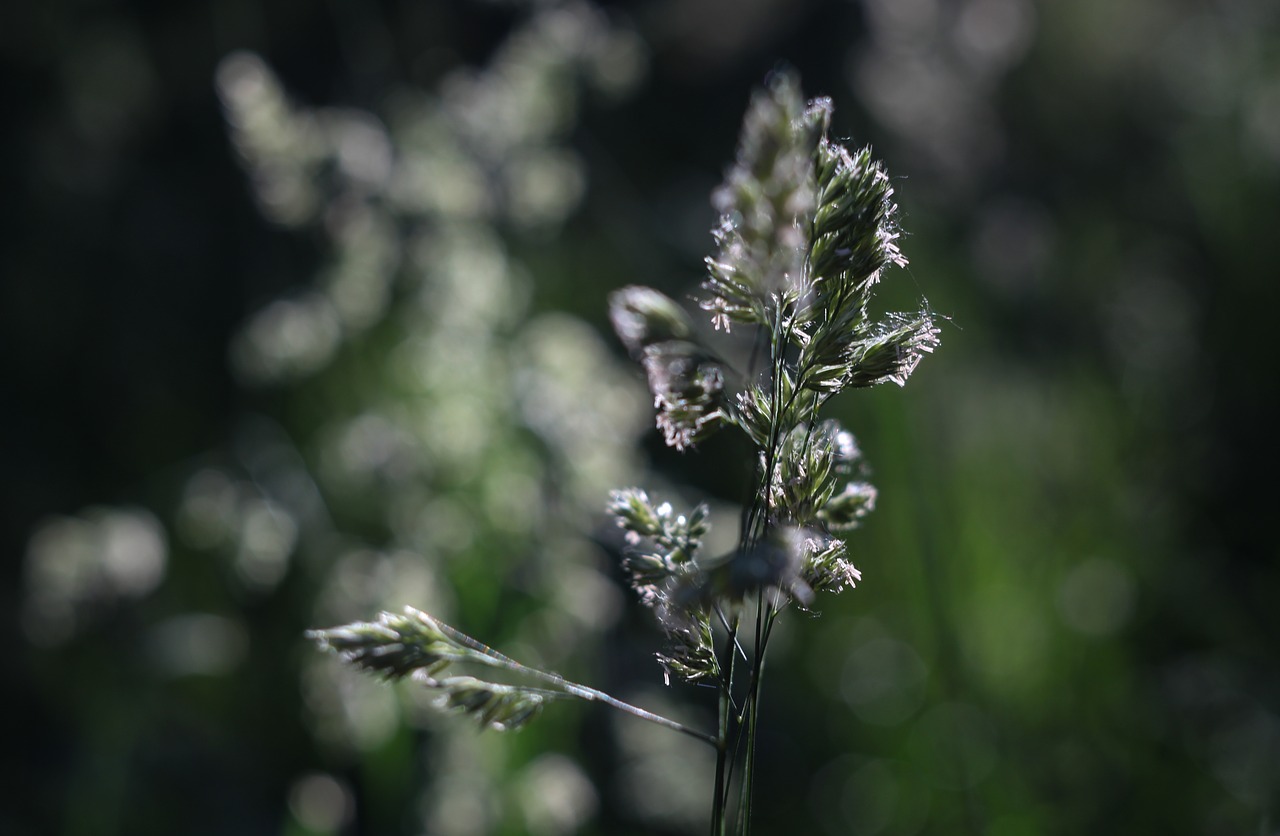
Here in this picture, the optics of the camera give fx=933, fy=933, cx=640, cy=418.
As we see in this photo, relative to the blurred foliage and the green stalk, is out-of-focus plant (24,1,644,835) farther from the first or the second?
the green stalk

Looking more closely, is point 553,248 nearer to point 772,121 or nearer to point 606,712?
point 606,712

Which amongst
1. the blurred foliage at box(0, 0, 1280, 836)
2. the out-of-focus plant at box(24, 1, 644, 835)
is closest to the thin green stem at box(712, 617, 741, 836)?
the blurred foliage at box(0, 0, 1280, 836)

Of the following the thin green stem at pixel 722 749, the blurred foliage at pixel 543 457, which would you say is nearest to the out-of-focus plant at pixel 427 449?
the blurred foliage at pixel 543 457

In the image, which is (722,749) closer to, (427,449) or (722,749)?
(722,749)

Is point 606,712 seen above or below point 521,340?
below

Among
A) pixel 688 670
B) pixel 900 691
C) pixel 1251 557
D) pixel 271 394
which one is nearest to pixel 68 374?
pixel 271 394

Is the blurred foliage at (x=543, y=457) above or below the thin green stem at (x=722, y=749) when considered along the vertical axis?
above

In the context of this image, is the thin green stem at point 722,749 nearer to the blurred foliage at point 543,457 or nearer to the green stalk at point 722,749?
the green stalk at point 722,749

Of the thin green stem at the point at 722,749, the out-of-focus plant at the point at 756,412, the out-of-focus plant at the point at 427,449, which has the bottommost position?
the thin green stem at the point at 722,749
